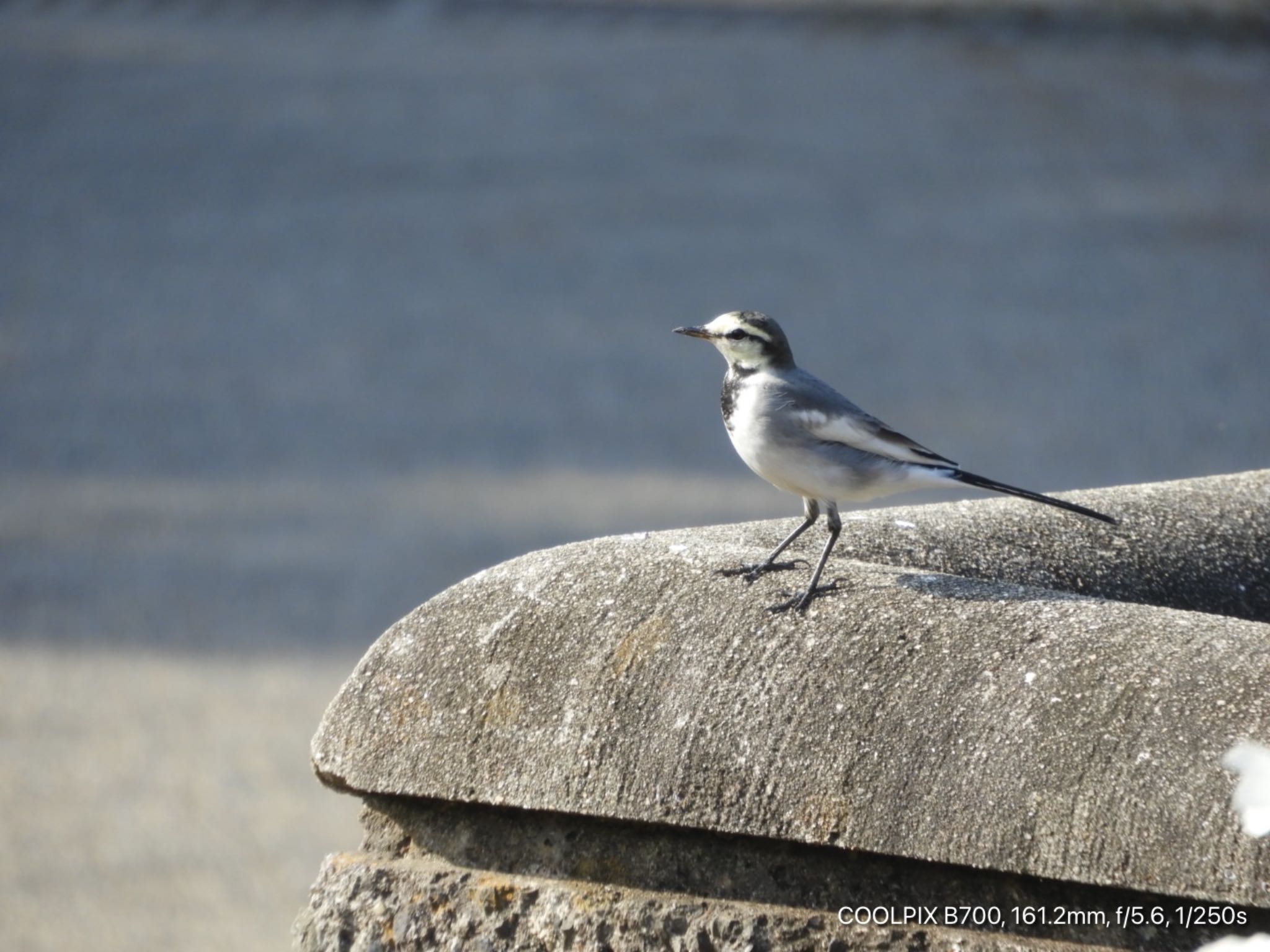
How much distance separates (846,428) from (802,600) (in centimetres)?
45

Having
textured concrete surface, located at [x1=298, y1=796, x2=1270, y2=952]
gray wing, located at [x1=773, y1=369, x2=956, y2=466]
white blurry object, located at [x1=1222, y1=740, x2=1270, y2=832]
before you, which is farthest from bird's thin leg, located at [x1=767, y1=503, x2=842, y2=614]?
white blurry object, located at [x1=1222, y1=740, x2=1270, y2=832]

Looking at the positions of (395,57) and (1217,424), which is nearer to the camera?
(1217,424)

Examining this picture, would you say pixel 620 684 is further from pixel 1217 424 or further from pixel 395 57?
pixel 395 57

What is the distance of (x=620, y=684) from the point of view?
71.5 inches

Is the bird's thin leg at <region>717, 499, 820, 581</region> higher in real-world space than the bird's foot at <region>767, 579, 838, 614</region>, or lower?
higher

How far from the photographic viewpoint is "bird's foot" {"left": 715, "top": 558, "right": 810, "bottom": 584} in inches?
77.9

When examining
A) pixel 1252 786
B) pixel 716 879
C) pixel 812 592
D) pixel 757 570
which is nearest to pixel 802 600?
pixel 812 592

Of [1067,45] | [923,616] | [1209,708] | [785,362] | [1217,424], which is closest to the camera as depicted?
[1209,708]

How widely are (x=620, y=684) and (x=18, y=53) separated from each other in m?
11.6

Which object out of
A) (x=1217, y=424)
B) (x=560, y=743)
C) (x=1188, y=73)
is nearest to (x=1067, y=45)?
(x=1188, y=73)

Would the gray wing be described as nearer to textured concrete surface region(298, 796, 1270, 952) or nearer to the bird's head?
the bird's head

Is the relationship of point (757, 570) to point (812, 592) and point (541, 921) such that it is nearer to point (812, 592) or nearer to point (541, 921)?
point (812, 592)

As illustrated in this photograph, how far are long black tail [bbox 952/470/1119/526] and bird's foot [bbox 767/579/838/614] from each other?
1.13 feet

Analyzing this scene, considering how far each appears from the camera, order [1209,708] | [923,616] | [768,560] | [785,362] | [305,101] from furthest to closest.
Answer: [305,101]
[785,362]
[768,560]
[923,616]
[1209,708]
